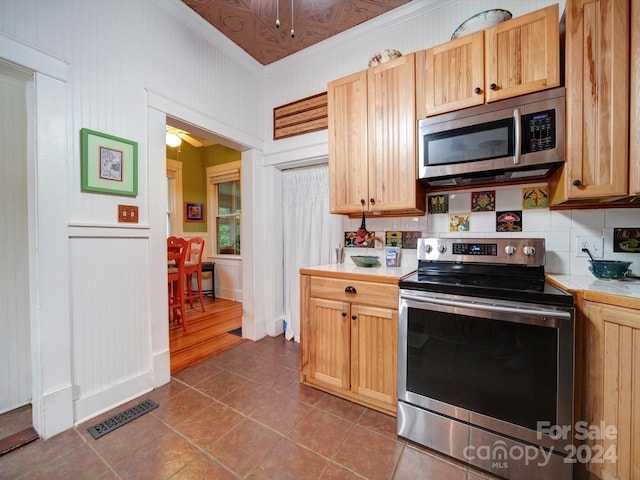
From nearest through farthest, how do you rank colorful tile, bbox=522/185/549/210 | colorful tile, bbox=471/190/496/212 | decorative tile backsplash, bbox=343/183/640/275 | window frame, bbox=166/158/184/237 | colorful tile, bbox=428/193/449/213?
decorative tile backsplash, bbox=343/183/640/275 → colorful tile, bbox=522/185/549/210 → colorful tile, bbox=471/190/496/212 → colorful tile, bbox=428/193/449/213 → window frame, bbox=166/158/184/237

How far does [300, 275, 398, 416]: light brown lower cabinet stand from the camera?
1637 mm

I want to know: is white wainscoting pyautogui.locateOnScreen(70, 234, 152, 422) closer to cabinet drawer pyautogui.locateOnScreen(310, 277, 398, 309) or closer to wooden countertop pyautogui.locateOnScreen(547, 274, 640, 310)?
cabinet drawer pyautogui.locateOnScreen(310, 277, 398, 309)

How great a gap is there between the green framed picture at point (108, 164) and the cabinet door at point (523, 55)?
238 centimetres

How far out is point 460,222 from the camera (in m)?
1.99

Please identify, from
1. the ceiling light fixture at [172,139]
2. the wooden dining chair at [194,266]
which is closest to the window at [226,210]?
the wooden dining chair at [194,266]

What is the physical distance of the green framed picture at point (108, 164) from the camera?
1.62 meters

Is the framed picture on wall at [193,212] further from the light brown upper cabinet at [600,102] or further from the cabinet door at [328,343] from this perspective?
the light brown upper cabinet at [600,102]

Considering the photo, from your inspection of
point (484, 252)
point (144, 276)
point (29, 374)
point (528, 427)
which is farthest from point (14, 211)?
point (528, 427)

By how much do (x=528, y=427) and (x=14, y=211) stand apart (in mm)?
3198

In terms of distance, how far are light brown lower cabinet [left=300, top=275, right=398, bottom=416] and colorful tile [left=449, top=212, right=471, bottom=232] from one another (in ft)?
2.64

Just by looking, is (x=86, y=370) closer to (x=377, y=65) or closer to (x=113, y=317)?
(x=113, y=317)

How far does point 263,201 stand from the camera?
2.96 meters

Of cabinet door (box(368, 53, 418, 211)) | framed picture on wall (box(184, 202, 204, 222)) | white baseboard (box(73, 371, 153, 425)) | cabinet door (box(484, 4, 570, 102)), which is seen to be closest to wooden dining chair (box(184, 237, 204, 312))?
framed picture on wall (box(184, 202, 204, 222))

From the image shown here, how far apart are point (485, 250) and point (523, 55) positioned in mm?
1134
